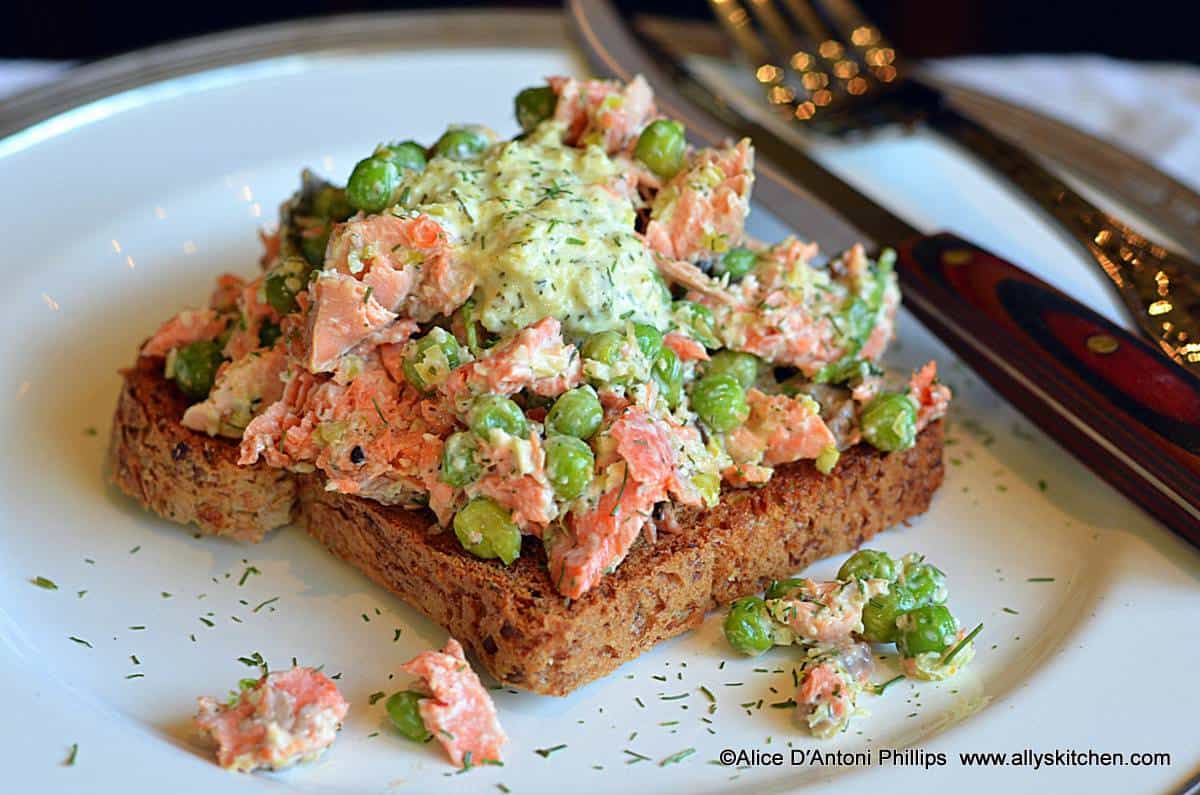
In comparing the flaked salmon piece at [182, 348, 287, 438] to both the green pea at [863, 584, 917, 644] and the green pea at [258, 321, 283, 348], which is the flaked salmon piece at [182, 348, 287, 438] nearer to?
the green pea at [258, 321, 283, 348]

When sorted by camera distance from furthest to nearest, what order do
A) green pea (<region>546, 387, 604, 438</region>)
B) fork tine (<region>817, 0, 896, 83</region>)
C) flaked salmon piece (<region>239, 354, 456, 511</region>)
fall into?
fork tine (<region>817, 0, 896, 83</region>), flaked salmon piece (<region>239, 354, 456, 511</region>), green pea (<region>546, 387, 604, 438</region>)

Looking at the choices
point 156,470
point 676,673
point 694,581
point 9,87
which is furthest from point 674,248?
point 9,87

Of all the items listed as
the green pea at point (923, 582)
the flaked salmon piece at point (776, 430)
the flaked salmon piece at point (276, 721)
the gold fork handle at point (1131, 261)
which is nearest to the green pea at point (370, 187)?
the flaked salmon piece at point (776, 430)

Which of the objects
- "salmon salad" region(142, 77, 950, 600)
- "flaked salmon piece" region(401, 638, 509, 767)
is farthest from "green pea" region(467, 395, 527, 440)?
"flaked salmon piece" region(401, 638, 509, 767)

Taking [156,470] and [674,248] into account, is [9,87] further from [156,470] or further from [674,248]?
[674,248]

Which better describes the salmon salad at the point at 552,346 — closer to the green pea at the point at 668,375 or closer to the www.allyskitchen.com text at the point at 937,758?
the green pea at the point at 668,375

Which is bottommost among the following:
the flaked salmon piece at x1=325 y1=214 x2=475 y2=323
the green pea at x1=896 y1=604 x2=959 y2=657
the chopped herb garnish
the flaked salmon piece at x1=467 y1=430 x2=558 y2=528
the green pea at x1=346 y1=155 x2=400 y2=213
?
the chopped herb garnish

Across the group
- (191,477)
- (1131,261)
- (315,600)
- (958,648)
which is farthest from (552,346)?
(1131,261)
